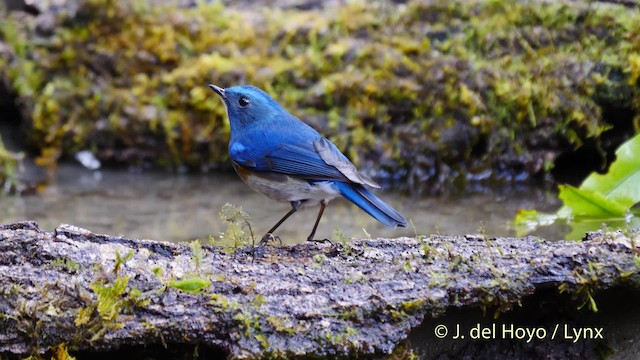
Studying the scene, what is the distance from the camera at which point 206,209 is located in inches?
225

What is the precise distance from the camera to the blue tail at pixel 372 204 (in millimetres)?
3584

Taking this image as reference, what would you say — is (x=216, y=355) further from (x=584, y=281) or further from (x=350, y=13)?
(x=350, y=13)

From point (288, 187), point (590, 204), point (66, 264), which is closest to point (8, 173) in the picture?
point (288, 187)

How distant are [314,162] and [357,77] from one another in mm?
2759

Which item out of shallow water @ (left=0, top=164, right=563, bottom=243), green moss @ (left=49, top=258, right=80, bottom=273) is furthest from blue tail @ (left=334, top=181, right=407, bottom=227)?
green moss @ (left=49, top=258, right=80, bottom=273)

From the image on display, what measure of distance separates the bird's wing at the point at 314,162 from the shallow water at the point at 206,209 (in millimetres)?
968

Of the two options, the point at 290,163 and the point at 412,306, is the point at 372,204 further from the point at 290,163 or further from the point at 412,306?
the point at 412,306

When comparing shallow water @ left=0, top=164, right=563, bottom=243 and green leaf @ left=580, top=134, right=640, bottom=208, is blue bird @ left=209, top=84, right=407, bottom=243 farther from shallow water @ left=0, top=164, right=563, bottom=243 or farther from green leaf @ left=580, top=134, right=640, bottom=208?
green leaf @ left=580, top=134, right=640, bottom=208

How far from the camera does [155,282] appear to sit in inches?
105

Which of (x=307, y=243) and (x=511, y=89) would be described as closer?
(x=307, y=243)

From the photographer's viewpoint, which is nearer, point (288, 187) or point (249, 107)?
point (288, 187)

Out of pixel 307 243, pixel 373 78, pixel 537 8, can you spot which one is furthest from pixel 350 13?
pixel 307 243

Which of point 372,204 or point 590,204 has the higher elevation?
point 372,204

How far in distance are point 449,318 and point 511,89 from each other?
11.8ft
